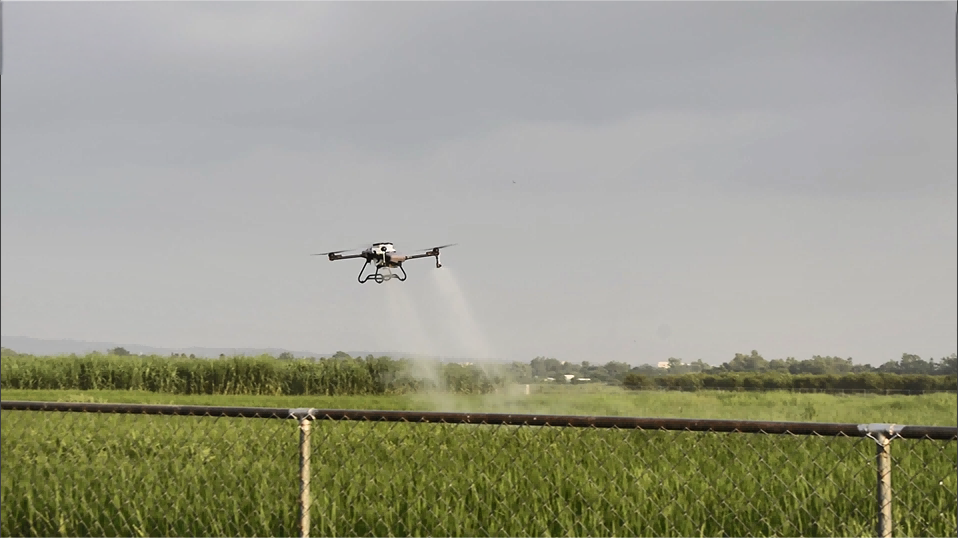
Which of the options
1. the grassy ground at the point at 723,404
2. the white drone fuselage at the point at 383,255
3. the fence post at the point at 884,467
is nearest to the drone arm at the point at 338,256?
the white drone fuselage at the point at 383,255

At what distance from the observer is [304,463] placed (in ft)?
13.9

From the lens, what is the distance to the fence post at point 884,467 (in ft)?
10.7

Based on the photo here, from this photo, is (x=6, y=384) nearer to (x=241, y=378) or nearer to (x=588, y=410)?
(x=241, y=378)

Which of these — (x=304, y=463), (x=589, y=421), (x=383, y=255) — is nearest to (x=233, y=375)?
(x=383, y=255)

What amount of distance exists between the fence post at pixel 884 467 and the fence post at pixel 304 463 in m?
2.44

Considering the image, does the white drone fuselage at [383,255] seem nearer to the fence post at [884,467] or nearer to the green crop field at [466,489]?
the green crop field at [466,489]

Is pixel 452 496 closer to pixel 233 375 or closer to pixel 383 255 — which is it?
pixel 383 255

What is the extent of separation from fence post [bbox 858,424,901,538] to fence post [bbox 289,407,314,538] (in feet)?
8.00

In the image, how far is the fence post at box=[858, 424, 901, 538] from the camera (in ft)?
10.7

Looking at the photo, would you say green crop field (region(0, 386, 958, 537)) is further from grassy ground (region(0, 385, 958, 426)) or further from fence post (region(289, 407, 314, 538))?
grassy ground (region(0, 385, 958, 426))

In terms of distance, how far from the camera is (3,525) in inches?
266

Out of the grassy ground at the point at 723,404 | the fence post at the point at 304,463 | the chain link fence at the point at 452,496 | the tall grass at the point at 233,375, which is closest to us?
the fence post at the point at 304,463

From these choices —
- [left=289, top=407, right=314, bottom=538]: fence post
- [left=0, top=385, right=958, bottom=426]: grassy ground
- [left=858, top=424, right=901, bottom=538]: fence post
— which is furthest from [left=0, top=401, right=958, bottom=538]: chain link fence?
[left=0, top=385, right=958, bottom=426]: grassy ground

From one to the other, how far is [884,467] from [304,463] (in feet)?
8.37
